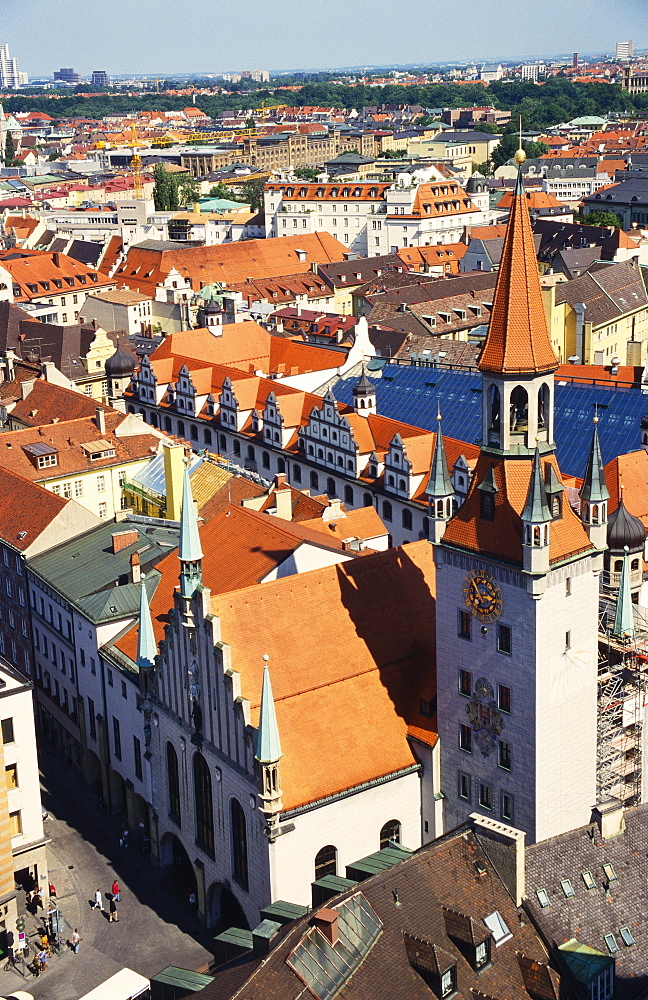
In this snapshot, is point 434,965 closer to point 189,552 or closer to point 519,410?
point 519,410

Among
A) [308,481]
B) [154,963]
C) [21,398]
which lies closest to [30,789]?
[154,963]

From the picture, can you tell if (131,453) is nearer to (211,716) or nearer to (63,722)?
(63,722)

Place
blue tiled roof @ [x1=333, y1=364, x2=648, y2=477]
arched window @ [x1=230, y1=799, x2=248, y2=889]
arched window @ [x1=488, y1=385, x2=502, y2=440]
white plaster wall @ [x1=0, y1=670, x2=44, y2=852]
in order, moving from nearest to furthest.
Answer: arched window @ [x1=488, y1=385, x2=502, y2=440] < arched window @ [x1=230, y1=799, x2=248, y2=889] < white plaster wall @ [x1=0, y1=670, x2=44, y2=852] < blue tiled roof @ [x1=333, y1=364, x2=648, y2=477]

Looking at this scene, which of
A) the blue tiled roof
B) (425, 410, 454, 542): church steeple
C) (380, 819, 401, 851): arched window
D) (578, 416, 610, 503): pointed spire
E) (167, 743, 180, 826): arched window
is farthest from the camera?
the blue tiled roof

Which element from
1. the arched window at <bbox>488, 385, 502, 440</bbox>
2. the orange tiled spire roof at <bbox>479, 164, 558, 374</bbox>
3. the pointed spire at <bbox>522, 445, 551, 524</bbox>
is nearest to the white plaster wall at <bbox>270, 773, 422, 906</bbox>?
the pointed spire at <bbox>522, 445, 551, 524</bbox>

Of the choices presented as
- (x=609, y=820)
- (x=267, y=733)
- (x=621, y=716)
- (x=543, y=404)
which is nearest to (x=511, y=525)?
(x=543, y=404)

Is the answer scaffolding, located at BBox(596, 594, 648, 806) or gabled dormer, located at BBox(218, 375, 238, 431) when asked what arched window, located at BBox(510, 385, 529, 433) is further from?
gabled dormer, located at BBox(218, 375, 238, 431)

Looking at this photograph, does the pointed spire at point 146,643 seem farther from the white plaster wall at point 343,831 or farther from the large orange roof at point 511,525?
the large orange roof at point 511,525
